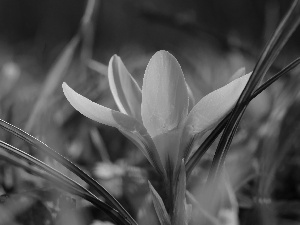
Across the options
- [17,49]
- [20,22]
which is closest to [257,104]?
[17,49]

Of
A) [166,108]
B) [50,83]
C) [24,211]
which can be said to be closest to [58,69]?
[50,83]

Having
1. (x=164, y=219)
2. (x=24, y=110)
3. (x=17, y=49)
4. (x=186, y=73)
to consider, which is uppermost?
(x=17, y=49)

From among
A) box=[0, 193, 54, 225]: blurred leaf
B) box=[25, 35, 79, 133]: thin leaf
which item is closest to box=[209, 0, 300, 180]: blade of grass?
box=[0, 193, 54, 225]: blurred leaf

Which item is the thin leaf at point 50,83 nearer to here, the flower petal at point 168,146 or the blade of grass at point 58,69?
the blade of grass at point 58,69

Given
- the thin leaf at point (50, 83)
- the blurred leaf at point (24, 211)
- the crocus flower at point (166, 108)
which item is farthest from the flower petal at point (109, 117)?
the thin leaf at point (50, 83)

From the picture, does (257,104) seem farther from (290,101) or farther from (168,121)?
(168,121)

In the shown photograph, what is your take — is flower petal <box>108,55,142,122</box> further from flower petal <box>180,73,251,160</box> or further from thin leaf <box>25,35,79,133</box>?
thin leaf <box>25,35,79,133</box>

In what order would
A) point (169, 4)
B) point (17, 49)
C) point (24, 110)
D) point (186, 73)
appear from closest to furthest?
1. point (24, 110)
2. point (186, 73)
3. point (17, 49)
4. point (169, 4)
